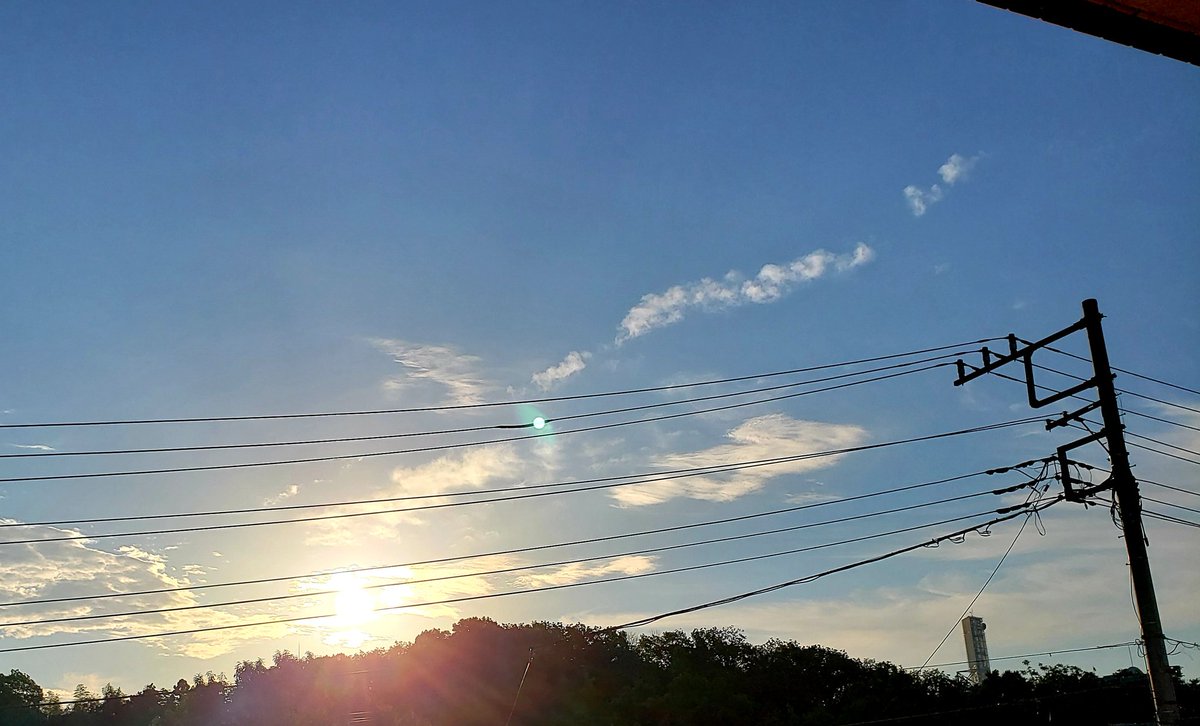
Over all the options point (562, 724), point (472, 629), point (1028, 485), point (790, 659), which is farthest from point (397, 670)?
point (1028, 485)

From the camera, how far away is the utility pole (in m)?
18.9

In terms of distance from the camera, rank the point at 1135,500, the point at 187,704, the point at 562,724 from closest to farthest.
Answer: the point at 1135,500, the point at 562,724, the point at 187,704

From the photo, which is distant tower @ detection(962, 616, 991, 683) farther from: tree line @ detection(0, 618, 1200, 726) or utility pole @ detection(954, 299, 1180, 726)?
utility pole @ detection(954, 299, 1180, 726)

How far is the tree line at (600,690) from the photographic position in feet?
209

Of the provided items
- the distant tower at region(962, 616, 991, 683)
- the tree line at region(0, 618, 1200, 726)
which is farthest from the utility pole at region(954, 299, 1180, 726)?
the distant tower at region(962, 616, 991, 683)

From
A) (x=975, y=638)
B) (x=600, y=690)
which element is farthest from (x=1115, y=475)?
(x=975, y=638)

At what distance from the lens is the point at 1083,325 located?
76.2 feet

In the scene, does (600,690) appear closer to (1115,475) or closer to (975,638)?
(975,638)

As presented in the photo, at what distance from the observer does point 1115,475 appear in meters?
21.7

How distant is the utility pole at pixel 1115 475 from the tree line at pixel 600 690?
123 ft

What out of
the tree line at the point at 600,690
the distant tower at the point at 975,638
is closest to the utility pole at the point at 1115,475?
the tree line at the point at 600,690

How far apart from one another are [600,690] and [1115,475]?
222ft

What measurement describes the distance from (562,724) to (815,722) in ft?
68.7

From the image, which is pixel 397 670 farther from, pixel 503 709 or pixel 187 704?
pixel 187 704
